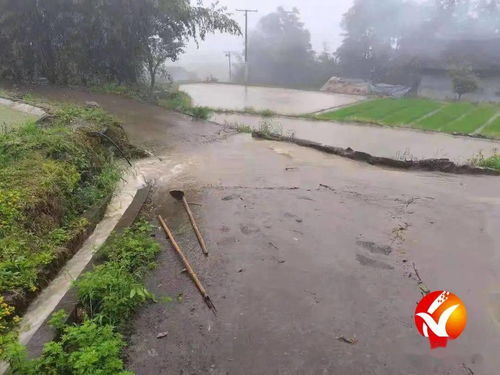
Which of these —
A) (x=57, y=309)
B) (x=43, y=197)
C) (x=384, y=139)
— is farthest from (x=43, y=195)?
(x=384, y=139)

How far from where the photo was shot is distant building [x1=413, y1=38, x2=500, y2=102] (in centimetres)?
2412

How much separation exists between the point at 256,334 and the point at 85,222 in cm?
271

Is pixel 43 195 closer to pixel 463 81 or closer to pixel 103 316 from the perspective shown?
pixel 103 316

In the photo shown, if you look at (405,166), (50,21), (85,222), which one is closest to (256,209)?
Result: (85,222)

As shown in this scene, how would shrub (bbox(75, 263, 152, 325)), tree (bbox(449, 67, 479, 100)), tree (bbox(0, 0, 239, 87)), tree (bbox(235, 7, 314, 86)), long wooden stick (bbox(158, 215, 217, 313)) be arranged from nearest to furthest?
shrub (bbox(75, 263, 152, 325)) → long wooden stick (bbox(158, 215, 217, 313)) → tree (bbox(0, 0, 239, 87)) → tree (bbox(449, 67, 479, 100)) → tree (bbox(235, 7, 314, 86))

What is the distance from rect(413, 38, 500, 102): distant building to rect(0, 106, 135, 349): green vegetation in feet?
78.6

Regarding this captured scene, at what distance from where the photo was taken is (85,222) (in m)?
5.01

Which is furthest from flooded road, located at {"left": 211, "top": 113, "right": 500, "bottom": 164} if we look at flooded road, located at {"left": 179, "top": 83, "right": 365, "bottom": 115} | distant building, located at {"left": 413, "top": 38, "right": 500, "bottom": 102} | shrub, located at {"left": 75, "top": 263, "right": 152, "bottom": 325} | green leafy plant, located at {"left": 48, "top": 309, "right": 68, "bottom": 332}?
distant building, located at {"left": 413, "top": 38, "right": 500, "bottom": 102}

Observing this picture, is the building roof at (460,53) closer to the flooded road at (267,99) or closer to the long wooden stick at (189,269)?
the flooded road at (267,99)

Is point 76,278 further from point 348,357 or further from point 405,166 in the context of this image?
point 405,166

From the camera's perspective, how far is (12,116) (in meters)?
8.59

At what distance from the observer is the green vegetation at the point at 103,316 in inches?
111

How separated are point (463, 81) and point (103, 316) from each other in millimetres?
24641

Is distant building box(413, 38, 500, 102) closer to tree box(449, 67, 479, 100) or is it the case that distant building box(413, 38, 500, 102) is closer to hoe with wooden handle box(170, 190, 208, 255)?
tree box(449, 67, 479, 100)
